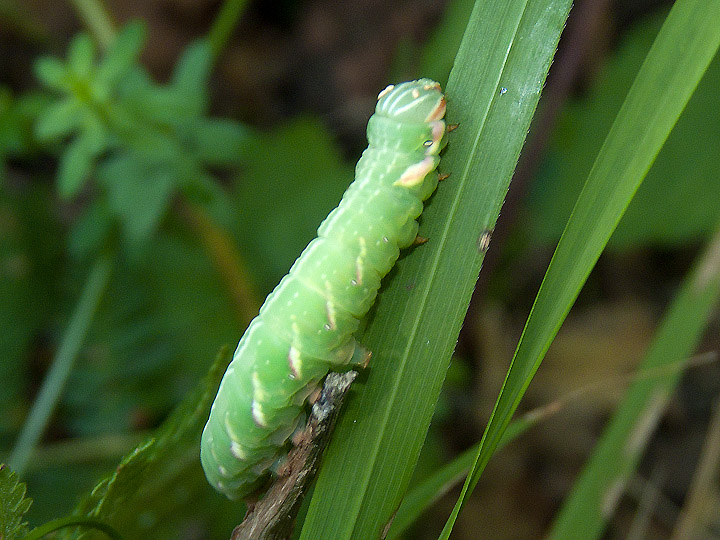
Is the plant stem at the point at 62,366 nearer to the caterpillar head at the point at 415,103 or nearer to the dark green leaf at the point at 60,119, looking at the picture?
the dark green leaf at the point at 60,119

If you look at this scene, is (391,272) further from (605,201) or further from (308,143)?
(308,143)

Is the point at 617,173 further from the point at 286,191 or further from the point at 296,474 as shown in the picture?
the point at 286,191

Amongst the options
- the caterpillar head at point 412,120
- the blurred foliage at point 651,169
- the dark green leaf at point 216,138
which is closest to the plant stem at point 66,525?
the caterpillar head at point 412,120

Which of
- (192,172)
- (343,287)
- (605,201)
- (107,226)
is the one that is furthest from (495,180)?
(107,226)

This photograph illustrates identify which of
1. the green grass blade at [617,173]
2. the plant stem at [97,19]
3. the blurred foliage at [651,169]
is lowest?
the blurred foliage at [651,169]

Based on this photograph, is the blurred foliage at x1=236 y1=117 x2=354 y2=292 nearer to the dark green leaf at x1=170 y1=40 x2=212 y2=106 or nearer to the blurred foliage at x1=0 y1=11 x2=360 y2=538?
the blurred foliage at x1=0 y1=11 x2=360 y2=538

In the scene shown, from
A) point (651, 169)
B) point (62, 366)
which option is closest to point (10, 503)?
point (62, 366)
